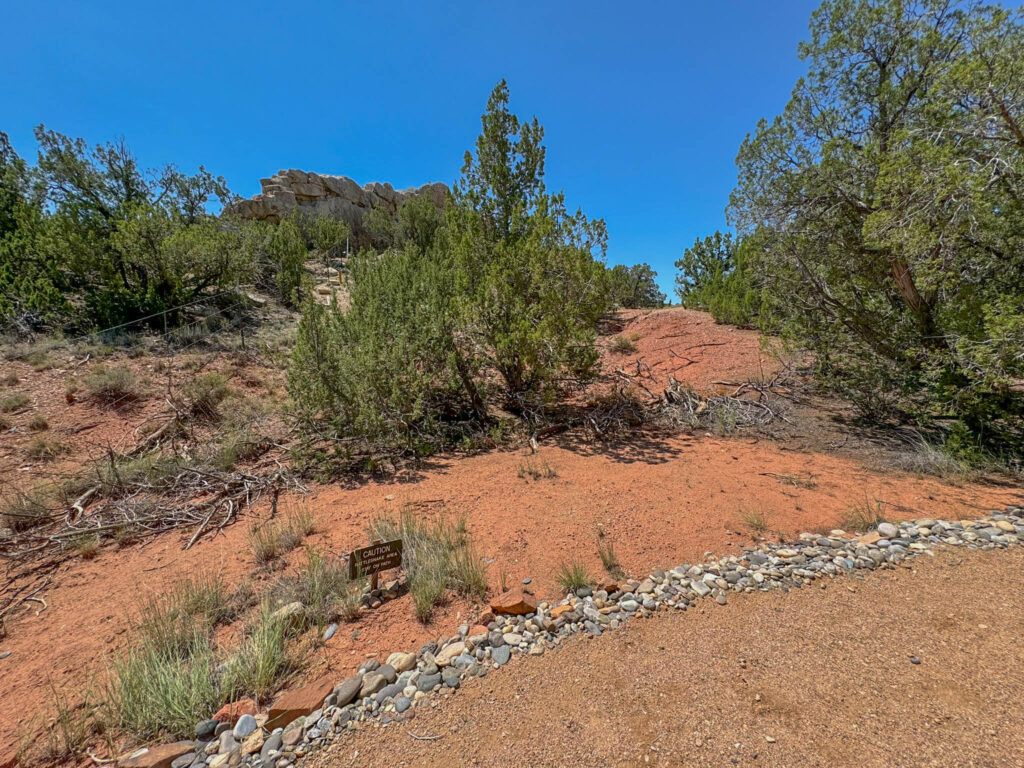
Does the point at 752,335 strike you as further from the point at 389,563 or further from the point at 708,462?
the point at 389,563

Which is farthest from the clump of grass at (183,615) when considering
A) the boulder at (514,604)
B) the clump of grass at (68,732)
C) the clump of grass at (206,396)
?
the clump of grass at (206,396)

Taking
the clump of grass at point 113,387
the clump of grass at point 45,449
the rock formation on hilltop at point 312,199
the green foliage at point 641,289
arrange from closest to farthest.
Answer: the clump of grass at point 45,449 < the clump of grass at point 113,387 < the green foliage at point 641,289 < the rock formation on hilltop at point 312,199

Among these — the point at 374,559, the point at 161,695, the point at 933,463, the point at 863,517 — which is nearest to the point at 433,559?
the point at 374,559

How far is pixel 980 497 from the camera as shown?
4367mm

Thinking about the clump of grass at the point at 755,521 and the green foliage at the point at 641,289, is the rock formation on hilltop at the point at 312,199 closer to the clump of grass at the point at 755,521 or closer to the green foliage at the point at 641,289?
the green foliage at the point at 641,289

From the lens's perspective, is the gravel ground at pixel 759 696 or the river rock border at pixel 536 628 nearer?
the gravel ground at pixel 759 696

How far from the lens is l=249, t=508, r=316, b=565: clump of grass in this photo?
358 centimetres

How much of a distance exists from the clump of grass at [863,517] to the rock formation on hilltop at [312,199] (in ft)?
94.3

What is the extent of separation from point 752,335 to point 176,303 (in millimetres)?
17381

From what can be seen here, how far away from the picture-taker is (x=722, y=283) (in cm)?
1573

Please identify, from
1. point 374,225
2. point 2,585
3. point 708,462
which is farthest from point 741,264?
point 374,225

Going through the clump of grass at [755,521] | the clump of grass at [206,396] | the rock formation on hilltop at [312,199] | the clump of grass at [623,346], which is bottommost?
the clump of grass at [755,521]

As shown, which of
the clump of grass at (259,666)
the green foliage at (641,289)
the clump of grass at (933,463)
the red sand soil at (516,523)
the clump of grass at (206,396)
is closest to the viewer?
the clump of grass at (259,666)

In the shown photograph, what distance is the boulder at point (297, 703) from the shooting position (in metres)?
2.00
